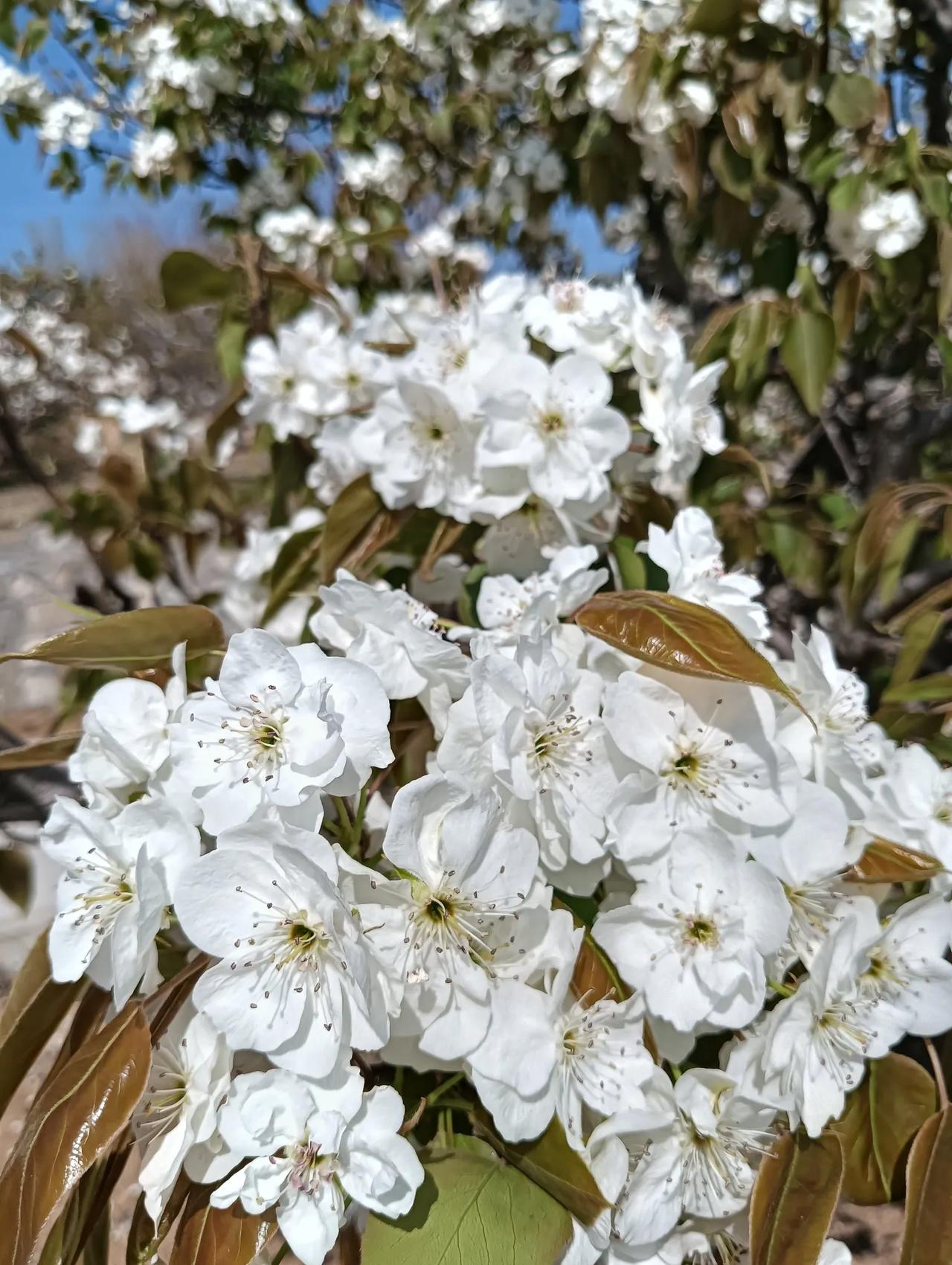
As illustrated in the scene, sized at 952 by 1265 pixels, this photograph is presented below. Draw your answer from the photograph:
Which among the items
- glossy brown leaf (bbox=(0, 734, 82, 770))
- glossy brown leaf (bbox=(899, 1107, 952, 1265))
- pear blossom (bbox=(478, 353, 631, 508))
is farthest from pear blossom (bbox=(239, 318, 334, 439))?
glossy brown leaf (bbox=(899, 1107, 952, 1265))

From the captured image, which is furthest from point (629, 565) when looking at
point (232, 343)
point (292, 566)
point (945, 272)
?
point (232, 343)

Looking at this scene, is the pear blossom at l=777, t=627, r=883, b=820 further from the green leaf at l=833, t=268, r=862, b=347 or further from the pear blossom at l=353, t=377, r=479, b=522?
the green leaf at l=833, t=268, r=862, b=347

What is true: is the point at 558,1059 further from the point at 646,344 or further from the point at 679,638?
the point at 646,344

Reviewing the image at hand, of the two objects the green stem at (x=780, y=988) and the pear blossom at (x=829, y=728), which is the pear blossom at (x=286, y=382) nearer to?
the pear blossom at (x=829, y=728)

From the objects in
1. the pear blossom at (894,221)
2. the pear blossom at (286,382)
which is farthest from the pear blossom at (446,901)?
the pear blossom at (894,221)

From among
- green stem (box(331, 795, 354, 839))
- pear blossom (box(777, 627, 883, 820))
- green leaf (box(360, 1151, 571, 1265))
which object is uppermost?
pear blossom (box(777, 627, 883, 820))

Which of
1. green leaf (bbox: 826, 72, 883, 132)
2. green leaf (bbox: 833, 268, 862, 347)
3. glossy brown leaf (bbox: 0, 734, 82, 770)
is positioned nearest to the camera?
glossy brown leaf (bbox: 0, 734, 82, 770)

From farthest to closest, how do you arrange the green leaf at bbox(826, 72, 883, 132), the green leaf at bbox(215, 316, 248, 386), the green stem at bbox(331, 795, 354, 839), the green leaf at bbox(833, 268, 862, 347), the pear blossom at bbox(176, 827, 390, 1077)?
the green leaf at bbox(215, 316, 248, 386), the green leaf at bbox(833, 268, 862, 347), the green leaf at bbox(826, 72, 883, 132), the green stem at bbox(331, 795, 354, 839), the pear blossom at bbox(176, 827, 390, 1077)
